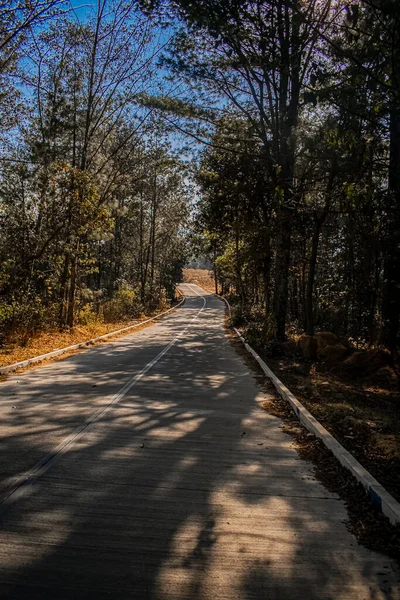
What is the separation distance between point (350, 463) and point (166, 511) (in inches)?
82.3

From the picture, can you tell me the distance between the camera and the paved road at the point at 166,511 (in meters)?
2.84

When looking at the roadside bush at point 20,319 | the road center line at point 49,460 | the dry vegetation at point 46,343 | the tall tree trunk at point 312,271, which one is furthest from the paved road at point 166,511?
the tall tree trunk at point 312,271

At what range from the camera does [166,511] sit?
3814 mm

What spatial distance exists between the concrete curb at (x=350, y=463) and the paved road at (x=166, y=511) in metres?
0.34

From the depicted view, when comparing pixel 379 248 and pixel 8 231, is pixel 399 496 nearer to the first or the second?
pixel 379 248

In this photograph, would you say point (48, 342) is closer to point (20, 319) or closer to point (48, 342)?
point (48, 342)

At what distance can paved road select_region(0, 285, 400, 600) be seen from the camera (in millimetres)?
2840

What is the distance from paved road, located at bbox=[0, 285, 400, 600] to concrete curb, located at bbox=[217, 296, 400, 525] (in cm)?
34

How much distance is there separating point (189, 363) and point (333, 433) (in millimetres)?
7050

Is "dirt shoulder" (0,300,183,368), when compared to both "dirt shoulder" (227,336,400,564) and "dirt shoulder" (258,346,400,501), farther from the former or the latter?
"dirt shoulder" (227,336,400,564)

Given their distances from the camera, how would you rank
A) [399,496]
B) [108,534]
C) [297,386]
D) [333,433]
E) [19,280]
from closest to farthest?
1. [108,534]
2. [399,496]
3. [333,433]
4. [297,386]
5. [19,280]

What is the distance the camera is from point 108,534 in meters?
3.38

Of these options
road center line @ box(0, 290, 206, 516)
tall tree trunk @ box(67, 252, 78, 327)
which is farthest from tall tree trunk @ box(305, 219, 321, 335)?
road center line @ box(0, 290, 206, 516)

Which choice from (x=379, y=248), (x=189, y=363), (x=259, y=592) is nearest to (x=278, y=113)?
(x=379, y=248)
